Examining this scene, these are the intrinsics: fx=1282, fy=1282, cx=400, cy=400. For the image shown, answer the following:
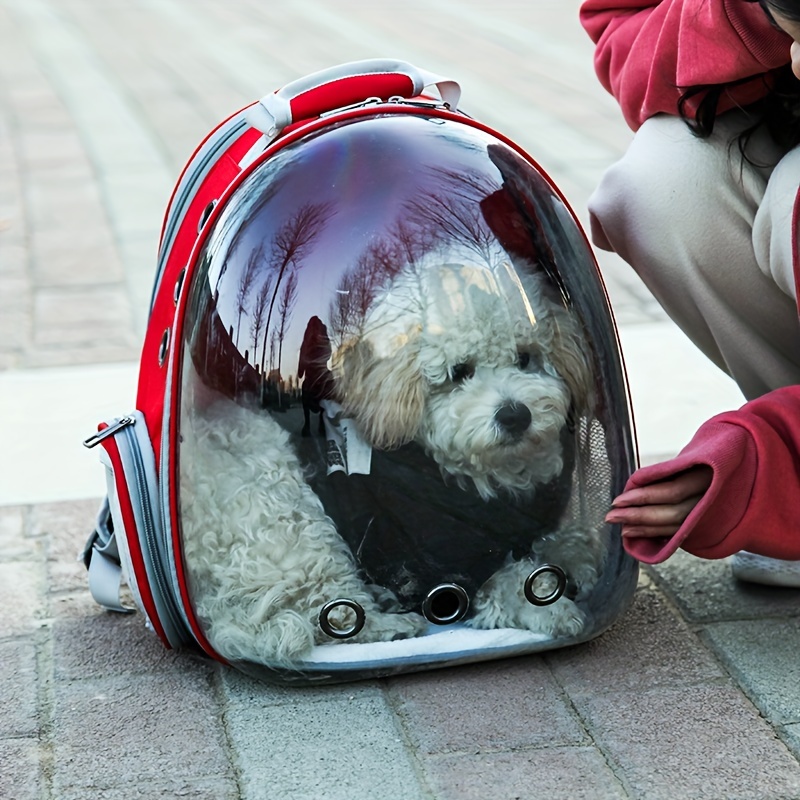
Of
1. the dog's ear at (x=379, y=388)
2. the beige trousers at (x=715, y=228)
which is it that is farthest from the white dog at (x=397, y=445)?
the beige trousers at (x=715, y=228)

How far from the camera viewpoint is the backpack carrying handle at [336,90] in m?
1.68

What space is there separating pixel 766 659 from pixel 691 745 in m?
0.24

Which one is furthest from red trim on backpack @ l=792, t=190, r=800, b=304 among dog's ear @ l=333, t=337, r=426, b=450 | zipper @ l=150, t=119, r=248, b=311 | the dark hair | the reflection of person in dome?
zipper @ l=150, t=119, r=248, b=311

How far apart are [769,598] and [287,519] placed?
756 mm

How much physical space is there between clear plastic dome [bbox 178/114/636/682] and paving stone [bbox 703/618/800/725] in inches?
7.4

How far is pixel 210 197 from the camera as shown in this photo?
5.78 ft

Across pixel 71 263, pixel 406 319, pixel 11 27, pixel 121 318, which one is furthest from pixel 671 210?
pixel 11 27

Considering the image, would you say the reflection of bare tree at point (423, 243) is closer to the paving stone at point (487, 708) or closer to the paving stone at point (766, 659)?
the paving stone at point (487, 708)

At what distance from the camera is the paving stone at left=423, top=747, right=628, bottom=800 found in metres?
1.46

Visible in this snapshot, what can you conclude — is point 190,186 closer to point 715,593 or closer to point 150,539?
point 150,539

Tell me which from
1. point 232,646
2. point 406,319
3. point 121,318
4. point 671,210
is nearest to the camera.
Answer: point 406,319

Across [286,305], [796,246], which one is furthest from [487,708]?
[796,246]

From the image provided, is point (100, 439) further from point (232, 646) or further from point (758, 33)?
point (758, 33)

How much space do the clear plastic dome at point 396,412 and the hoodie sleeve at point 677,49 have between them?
30cm
